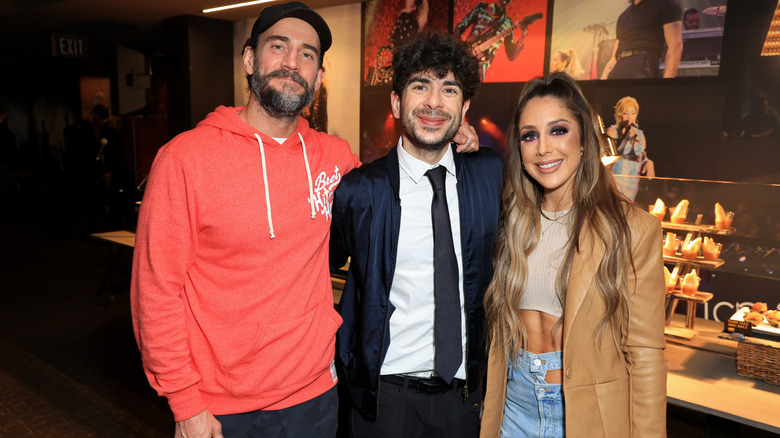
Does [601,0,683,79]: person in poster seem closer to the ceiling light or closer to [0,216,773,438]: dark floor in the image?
the ceiling light

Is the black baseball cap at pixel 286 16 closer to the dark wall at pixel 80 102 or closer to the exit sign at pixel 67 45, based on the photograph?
the dark wall at pixel 80 102

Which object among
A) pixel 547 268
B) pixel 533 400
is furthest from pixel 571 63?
pixel 533 400

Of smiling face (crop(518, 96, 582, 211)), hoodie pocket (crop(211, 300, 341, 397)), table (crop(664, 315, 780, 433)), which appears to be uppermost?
smiling face (crop(518, 96, 582, 211))

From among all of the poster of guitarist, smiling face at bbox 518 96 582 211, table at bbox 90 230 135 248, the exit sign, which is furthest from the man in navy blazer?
Result: the exit sign

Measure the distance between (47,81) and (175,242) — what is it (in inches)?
567

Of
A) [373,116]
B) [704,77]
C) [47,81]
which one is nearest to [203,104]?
[373,116]

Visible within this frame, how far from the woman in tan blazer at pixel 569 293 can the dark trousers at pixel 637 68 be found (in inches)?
117

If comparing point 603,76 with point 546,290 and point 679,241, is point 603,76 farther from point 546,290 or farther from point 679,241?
point 546,290

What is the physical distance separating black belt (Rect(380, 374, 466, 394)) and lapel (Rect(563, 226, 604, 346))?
464mm

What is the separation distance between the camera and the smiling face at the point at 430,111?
1.83 m

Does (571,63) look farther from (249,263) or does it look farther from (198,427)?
(198,427)

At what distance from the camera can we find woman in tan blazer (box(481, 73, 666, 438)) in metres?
1.58

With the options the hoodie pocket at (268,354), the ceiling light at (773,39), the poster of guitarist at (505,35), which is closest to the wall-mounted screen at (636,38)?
the poster of guitarist at (505,35)

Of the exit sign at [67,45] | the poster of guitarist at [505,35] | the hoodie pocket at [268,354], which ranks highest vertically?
the exit sign at [67,45]
